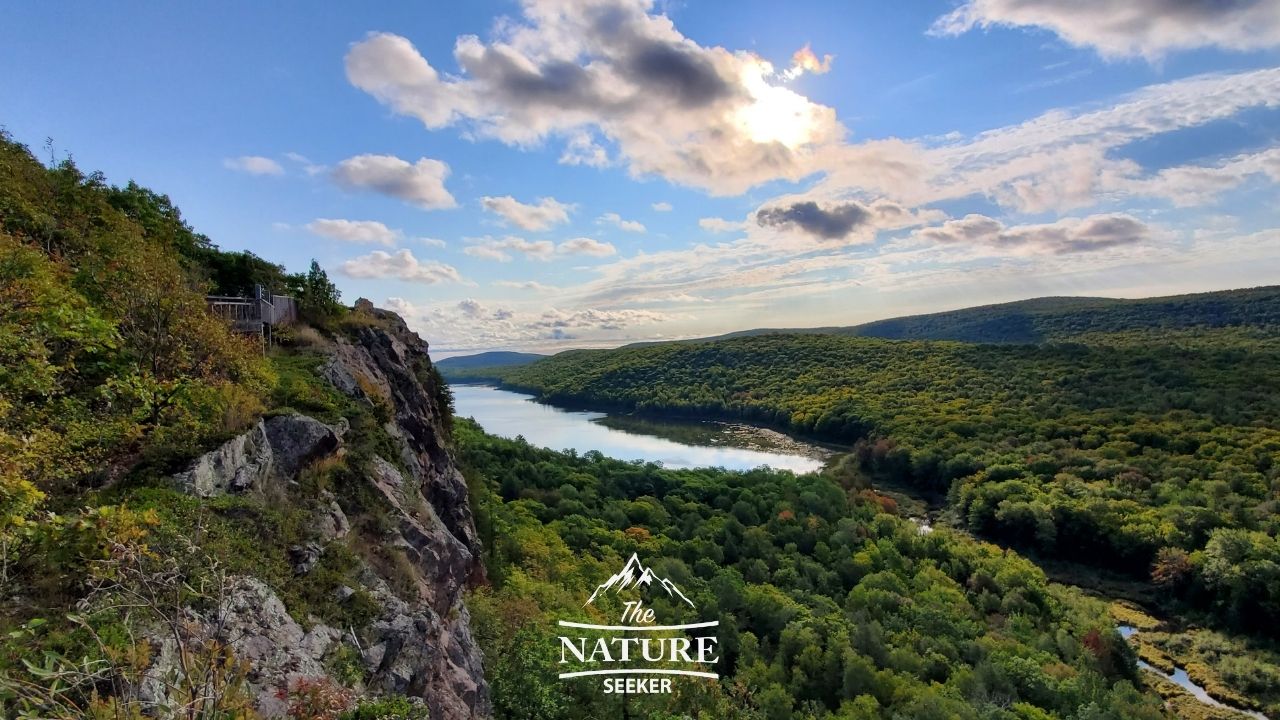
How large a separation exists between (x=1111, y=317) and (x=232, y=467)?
172995 millimetres

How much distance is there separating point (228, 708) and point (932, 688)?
2161cm

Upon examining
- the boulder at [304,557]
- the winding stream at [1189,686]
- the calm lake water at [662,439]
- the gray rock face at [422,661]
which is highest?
the boulder at [304,557]

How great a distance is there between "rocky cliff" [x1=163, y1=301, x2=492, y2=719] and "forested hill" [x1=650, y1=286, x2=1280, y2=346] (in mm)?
143896

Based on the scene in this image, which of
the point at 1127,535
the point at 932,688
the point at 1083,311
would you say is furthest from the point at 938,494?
the point at 1083,311

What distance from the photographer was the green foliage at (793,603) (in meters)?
17.0

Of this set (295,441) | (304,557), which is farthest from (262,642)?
(295,441)

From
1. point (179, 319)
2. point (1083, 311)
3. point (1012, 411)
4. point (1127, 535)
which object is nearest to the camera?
point (179, 319)

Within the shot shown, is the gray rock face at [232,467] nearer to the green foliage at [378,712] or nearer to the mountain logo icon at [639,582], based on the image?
the green foliage at [378,712]

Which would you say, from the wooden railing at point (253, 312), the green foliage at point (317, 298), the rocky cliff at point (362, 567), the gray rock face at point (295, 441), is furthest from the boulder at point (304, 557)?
the green foliage at point (317, 298)

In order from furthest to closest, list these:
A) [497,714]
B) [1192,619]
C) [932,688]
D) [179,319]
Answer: [1192,619]
[932,688]
[497,714]
[179,319]

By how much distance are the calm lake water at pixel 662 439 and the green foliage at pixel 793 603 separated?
2097 cm

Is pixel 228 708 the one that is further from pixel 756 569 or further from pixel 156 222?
pixel 756 569

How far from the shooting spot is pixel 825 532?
119 feet

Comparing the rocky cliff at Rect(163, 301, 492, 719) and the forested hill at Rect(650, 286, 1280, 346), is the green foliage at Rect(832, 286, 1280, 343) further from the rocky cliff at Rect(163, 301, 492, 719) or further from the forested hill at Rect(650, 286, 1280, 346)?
the rocky cliff at Rect(163, 301, 492, 719)
